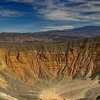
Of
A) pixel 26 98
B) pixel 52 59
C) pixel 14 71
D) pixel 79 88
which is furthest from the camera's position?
pixel 52 59

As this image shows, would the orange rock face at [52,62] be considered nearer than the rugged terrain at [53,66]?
No

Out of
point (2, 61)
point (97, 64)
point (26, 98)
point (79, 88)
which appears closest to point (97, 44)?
point (97, 64)

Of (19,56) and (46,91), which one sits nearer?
(46,91)

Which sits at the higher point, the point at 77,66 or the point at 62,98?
the point at 62,98

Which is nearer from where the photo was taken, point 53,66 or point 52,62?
point 53,66

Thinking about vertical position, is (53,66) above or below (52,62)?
below

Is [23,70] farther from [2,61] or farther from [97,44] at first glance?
[97,44]

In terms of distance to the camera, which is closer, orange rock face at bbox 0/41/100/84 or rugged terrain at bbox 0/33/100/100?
rugged terrain at bbox 0/33/100/100

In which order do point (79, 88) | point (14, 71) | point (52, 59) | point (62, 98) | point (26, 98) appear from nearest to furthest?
point (26, 98), point (62, 98), point (79, 88), point (14, 71), point (52, 59)

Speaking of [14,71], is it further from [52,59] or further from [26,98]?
[26,98]

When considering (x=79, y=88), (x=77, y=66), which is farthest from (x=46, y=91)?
(x=77, y=66)
